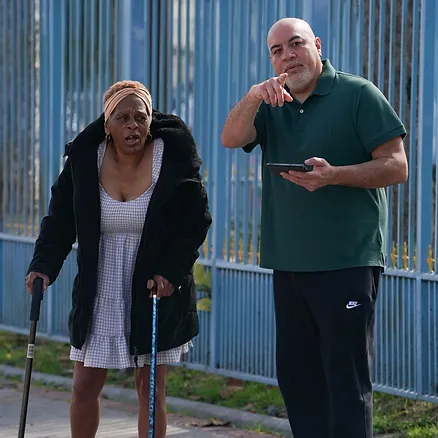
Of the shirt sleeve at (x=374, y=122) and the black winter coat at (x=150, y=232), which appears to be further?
the black winter coat at (x=150, y=232)

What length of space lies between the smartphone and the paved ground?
2541 millimetres

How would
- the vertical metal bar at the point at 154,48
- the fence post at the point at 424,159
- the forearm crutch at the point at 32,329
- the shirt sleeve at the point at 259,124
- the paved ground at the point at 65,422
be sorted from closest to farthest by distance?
1. the shirt sleeve at the point at 259,124
2. the forearm crutch at the point at 32,329
3. the fence post at the point at 424,159
4. the paved ground at the point at 65,422
5. the vertical metal bar at the point at 154,48

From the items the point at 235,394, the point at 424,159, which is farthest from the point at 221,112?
the point at 235,394

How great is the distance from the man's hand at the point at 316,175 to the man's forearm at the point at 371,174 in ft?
0.15

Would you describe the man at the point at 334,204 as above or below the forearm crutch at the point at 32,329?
above

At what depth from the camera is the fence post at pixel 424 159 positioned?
6.41 m

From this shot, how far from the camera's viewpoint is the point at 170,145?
534 cm

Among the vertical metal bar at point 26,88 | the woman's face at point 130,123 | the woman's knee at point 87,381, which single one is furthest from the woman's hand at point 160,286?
the vertical metal bar at point 26,88

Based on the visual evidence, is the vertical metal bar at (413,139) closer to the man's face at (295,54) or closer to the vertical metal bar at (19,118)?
the man's face at (295,54)

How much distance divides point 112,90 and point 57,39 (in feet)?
12.8

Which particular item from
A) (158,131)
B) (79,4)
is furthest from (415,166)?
(79,4)

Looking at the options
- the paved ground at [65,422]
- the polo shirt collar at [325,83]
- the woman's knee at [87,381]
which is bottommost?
the paved ground at [65,422]

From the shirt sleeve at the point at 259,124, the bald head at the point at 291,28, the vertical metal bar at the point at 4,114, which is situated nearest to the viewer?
the bald head at the point at 291,28

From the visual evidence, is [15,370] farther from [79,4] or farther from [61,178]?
[61,178]
